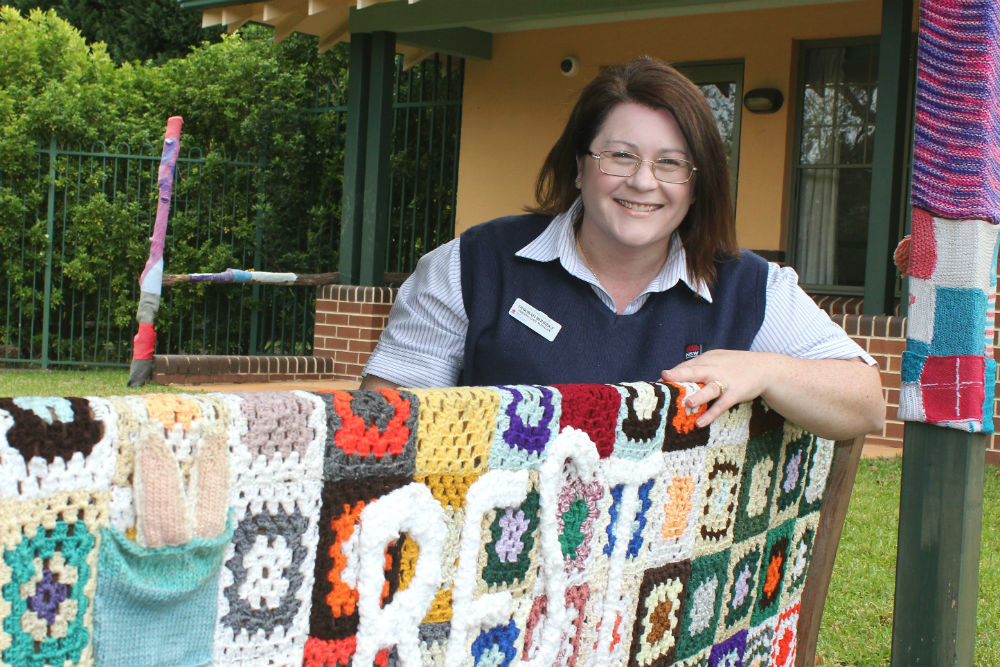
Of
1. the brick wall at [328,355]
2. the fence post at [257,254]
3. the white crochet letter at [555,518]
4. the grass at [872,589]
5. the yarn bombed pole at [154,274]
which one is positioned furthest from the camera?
the fence post at [257,254]

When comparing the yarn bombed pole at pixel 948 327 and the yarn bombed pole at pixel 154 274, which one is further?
the yarn bombed pole at pixel 154 274

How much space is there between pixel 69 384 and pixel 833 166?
590cm

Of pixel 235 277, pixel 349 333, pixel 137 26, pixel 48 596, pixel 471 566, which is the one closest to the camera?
pixel 48 596

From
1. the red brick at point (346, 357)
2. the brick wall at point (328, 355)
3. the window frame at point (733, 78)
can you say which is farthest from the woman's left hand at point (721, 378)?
the red brick at point (346, 357)

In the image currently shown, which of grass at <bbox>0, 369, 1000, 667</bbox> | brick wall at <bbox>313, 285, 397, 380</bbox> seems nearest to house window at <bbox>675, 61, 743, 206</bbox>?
brick wall at <bbox>313, 285, 397, 380</bbox>

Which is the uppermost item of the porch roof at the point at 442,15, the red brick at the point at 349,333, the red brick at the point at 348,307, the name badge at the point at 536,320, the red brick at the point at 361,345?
the porch roof at the point at 442,15

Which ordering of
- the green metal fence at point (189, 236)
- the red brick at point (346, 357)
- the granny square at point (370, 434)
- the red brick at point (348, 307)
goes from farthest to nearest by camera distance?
the green metal fence at point (189, 236), the red brick at point (346, 357), the red brick at point (348, 307), the granny square at point (370, 434)

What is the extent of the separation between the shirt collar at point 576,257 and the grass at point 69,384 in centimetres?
548

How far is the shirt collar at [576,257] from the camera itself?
7.25 feet

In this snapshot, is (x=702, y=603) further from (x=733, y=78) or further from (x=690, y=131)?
(x=733, y=78)

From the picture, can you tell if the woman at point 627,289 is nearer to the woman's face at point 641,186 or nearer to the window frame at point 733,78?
→ the woman's face at point 641,186

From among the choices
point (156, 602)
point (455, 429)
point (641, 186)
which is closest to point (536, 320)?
point (641, 186)

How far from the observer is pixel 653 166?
213cm

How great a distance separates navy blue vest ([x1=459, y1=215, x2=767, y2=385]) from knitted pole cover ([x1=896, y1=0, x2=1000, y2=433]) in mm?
412
